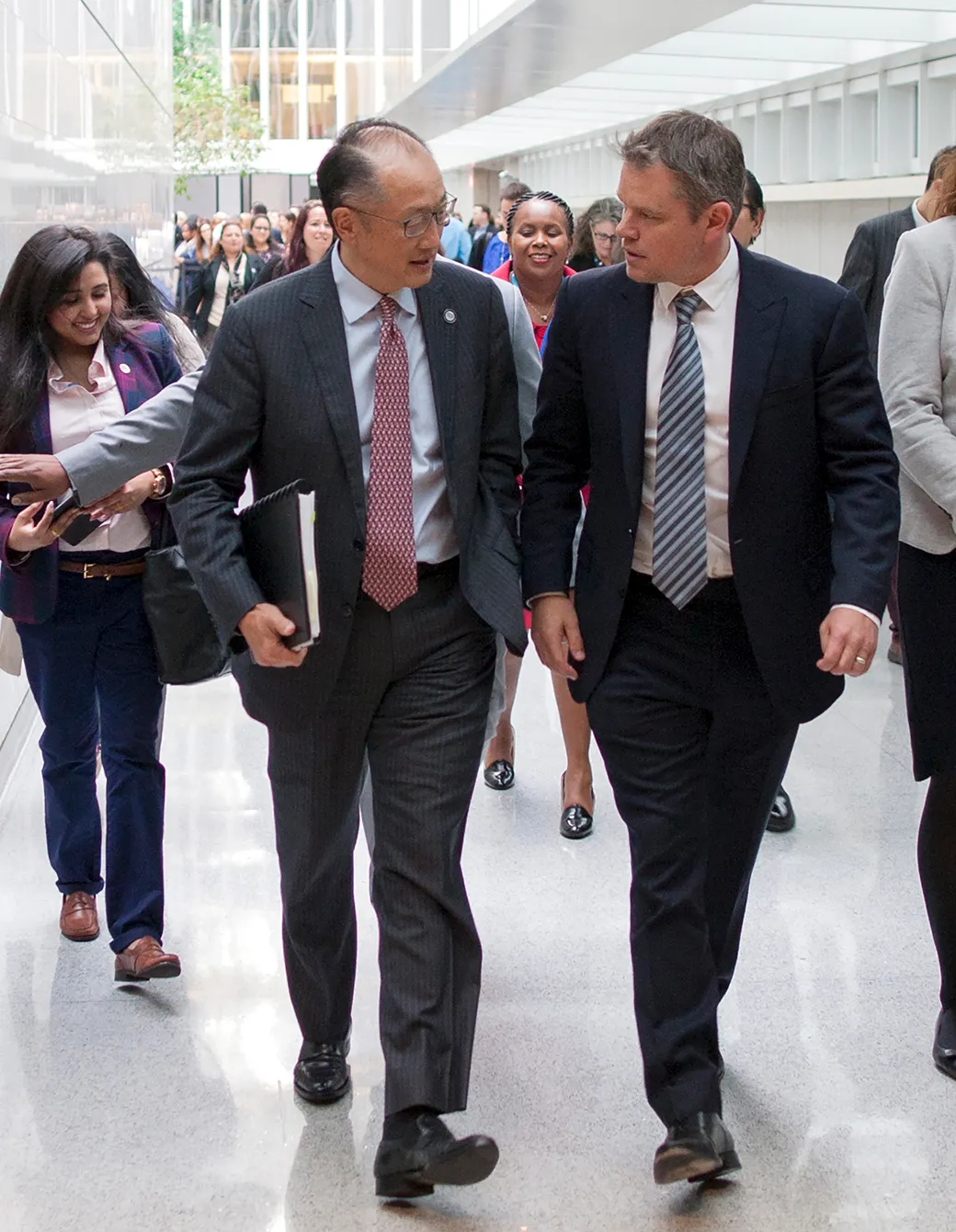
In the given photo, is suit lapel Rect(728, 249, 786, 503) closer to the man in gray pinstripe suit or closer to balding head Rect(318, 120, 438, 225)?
the man in gray pinstripe suit

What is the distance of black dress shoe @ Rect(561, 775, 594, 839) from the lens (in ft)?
17.1

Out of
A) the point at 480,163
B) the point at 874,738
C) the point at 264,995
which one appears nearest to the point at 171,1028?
the point at 264,995

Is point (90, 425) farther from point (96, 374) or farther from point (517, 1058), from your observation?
point (517, 1058)

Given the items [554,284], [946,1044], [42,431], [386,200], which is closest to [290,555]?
[386,200]

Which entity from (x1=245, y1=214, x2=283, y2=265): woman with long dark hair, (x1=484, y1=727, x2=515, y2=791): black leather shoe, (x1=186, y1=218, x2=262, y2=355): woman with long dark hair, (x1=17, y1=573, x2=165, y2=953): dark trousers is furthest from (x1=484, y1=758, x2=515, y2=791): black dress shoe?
(x1=245, y1=214, x2=283, y2=265): woman with long dark hair

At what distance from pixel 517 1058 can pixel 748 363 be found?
5.42 ft

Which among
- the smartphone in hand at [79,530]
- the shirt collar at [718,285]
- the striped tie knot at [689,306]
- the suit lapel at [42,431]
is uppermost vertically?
the shirt collar at [718,285]

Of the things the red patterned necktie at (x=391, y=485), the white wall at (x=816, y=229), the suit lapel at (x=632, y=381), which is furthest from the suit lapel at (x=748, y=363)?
the white wall at (x=816, y=229)

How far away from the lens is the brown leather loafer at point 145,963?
13.4 feet

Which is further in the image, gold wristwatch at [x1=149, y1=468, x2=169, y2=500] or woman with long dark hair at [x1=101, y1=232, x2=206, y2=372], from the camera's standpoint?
woman with long dark hair at [x1=101, y1=232, x2=206, y2=372]

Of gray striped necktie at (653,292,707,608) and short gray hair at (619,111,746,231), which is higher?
short gray hair at (619,111,746,231)

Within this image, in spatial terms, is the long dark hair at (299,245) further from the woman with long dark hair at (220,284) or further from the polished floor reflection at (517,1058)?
the woman with long dark hair at (220,284)

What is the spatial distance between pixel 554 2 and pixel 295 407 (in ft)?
33.4

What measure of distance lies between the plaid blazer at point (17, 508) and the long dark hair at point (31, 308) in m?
0.05
